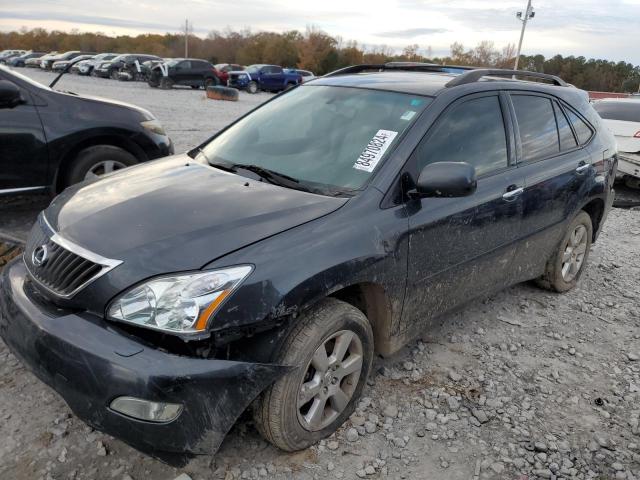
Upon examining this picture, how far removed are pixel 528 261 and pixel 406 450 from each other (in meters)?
1.94

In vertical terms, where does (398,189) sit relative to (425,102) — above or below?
below

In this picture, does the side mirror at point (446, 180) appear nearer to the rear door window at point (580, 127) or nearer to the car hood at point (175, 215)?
the car hood at point (175, 215)

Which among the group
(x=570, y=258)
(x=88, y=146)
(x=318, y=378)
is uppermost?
(x=88, y=146)

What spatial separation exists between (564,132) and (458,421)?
2477 millimetres

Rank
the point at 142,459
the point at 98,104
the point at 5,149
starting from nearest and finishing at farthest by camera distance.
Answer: the point at 142,459 < the point at 5,149 < the point at 98,104

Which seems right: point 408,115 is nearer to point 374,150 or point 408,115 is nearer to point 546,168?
point 374,150

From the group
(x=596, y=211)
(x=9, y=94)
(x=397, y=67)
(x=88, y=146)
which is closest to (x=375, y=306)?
(x=397, y=67)

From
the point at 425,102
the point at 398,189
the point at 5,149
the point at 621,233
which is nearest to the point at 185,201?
the point at 398,189

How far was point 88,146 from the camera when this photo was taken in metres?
5.15

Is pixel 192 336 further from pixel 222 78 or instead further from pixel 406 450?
pixel 222 78

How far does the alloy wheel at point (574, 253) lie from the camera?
459cm

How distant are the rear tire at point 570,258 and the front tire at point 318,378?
7.76ft

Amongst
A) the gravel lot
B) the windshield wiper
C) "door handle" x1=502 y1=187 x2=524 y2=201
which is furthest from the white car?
the windshield wiper

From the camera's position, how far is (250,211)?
2523mm
